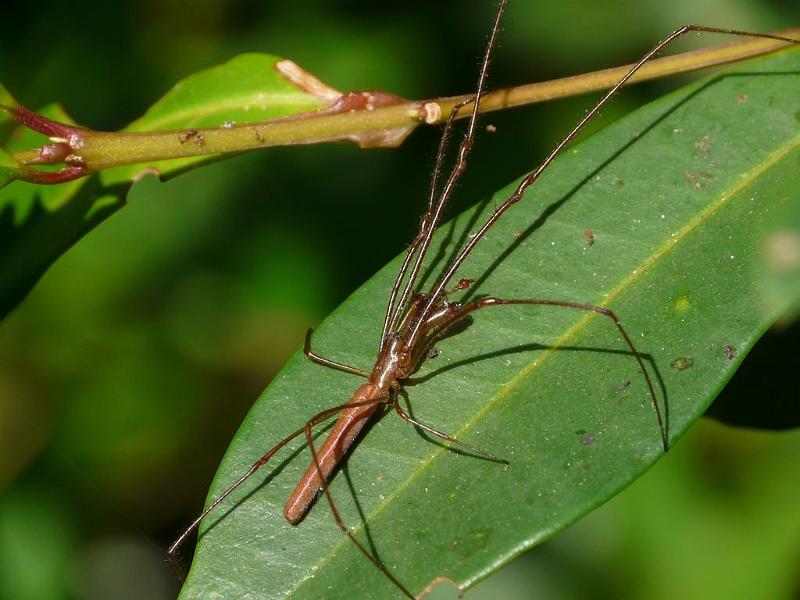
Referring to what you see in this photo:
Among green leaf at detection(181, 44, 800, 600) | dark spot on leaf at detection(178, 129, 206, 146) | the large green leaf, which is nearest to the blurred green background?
the large green leaf

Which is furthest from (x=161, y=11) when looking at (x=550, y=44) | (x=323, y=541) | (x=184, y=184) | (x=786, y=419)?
(x=786, y=419)

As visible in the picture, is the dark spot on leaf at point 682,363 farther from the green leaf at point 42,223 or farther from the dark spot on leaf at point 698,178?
the green leaf at point 42,223

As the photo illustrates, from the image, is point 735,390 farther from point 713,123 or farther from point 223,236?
point 223,236

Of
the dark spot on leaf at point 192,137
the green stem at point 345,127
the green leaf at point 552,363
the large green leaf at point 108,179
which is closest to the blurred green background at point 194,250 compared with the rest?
the large green leaf at point 108,179

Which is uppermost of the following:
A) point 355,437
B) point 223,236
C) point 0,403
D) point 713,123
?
point 713,123

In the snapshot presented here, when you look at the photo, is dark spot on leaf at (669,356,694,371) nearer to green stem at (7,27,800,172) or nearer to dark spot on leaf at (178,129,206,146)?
green stem at (7,27,800,172)

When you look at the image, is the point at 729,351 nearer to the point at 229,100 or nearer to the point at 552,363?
the point at 552,363
